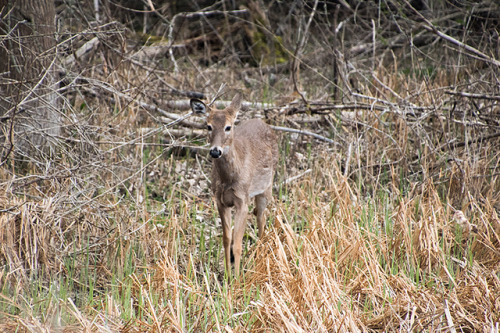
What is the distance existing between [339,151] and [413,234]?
2.86m

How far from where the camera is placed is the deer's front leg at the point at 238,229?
5.62 meters

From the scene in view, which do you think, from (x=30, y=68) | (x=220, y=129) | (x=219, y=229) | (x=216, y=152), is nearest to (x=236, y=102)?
(x=220, y=129)

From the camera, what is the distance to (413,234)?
5.42 meters

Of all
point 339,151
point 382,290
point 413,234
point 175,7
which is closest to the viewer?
point 382,290

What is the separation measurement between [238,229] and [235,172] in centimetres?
56

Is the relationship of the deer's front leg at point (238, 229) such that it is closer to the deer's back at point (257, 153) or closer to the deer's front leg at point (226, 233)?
the deer's front leg at point (226, 233)

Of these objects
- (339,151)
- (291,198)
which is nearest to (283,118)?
(339,151)

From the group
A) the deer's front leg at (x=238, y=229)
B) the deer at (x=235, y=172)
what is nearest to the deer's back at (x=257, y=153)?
the deer at (x=235, y=172)

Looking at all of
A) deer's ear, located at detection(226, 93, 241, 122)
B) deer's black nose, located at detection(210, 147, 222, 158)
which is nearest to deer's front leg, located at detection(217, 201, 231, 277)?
deer's black nose, located at detection(210, 147, 222, 158)

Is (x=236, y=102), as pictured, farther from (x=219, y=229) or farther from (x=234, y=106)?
(x=219, y=229)

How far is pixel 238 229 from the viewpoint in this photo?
5.80 m

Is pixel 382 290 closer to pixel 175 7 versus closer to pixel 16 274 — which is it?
pixel 16 274

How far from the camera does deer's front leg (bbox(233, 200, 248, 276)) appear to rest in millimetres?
5617

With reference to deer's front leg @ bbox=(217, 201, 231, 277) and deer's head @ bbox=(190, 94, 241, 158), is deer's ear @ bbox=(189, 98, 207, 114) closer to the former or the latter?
deer's head @ bbox=(190, 94, 241, 158)
